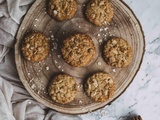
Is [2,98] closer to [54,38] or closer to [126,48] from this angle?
[54,38]

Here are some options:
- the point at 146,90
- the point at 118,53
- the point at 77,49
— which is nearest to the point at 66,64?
the point at 77,49

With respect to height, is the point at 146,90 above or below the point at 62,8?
below

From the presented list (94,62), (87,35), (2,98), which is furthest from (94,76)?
(2,98)

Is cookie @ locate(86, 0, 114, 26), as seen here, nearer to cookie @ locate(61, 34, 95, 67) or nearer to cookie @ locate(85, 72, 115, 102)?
cookie @ locate(61, 34, 95, 67)

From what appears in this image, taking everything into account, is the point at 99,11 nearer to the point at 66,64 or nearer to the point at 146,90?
the point at 66,64

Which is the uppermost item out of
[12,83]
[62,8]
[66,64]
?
[62,8]

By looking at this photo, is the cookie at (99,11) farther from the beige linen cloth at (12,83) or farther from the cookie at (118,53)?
the beige linen cloth at (12,83)

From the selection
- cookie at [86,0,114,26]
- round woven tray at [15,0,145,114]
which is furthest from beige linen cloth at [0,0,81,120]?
cookie at [86,0,114,26]
